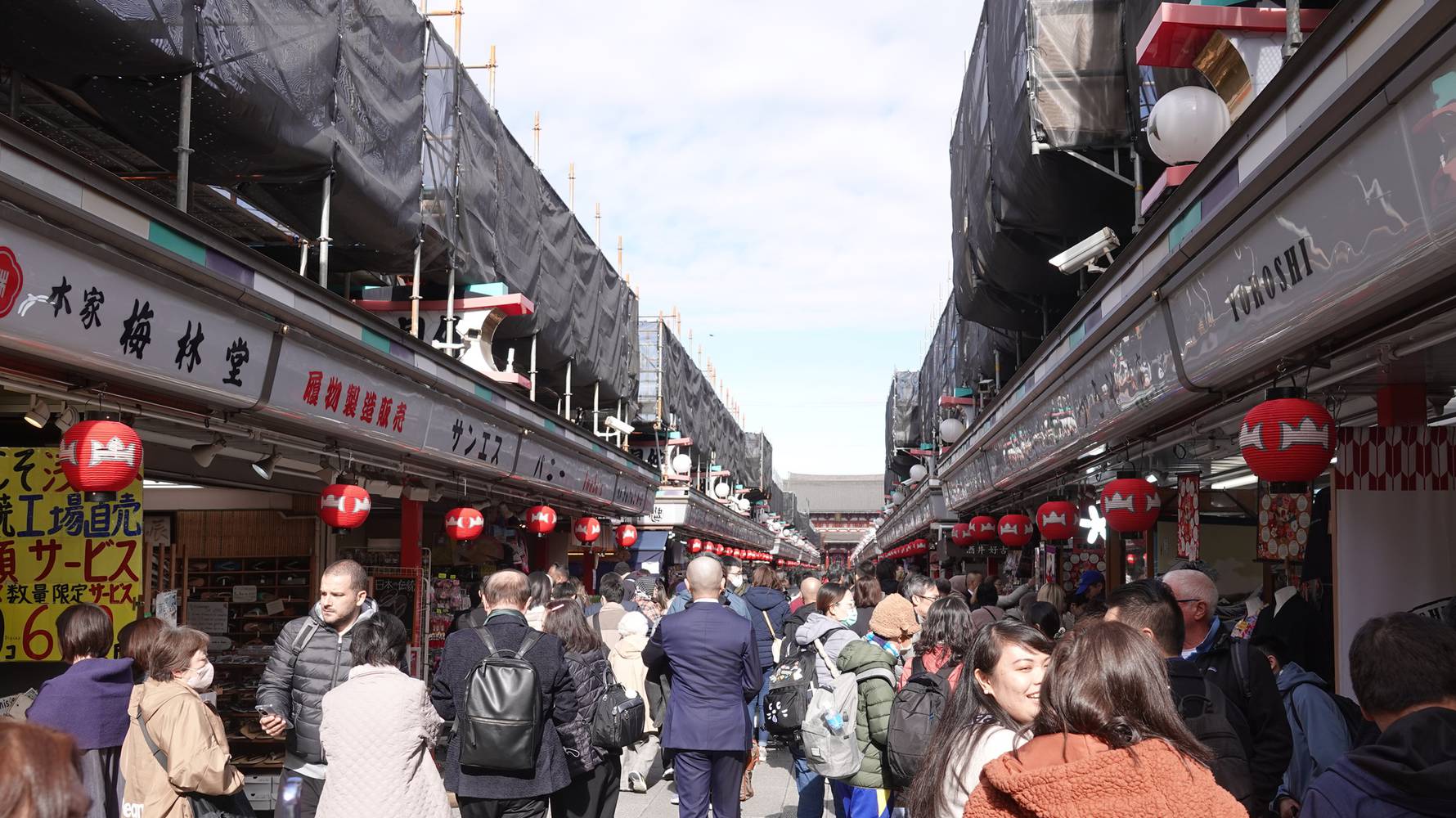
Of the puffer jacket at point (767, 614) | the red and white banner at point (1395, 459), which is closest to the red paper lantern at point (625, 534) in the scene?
the puffer jacket at point (767, 614)

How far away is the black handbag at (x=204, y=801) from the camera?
5000mm

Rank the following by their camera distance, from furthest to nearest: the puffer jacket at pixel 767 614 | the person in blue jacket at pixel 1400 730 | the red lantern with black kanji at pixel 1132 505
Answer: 1. the puffer jacket at pixel 767 614
2. the red lantern with black kanji at pixel 1132 505
3. the person in blue jacket at pixel 1400 730

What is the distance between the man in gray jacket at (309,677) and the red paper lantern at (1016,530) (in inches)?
405

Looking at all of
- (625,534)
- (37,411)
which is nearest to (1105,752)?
(37,411)

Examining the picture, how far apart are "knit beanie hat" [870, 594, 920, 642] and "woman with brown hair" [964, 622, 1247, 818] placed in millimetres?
3678

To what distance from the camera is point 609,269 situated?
762 inches

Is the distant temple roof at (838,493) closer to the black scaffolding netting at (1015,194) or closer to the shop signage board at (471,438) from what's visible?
the black scaffolding netting at (1015,194)

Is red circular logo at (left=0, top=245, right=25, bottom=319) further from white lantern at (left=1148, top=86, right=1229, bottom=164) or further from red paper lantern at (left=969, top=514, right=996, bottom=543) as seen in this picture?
red paper lantern at (left=969, top=514, right=996, bottom=543)

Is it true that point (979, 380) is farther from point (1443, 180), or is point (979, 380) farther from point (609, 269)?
point (1443, 180)

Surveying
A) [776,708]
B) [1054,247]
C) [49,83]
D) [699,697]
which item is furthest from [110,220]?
[1054,247]

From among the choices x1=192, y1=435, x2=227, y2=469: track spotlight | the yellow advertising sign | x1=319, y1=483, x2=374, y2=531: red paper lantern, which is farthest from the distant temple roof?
the yellow advertising sign

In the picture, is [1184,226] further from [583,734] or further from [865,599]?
[865,599]

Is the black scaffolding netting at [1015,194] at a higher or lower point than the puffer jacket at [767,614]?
higher

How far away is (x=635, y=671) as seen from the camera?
8.98m
